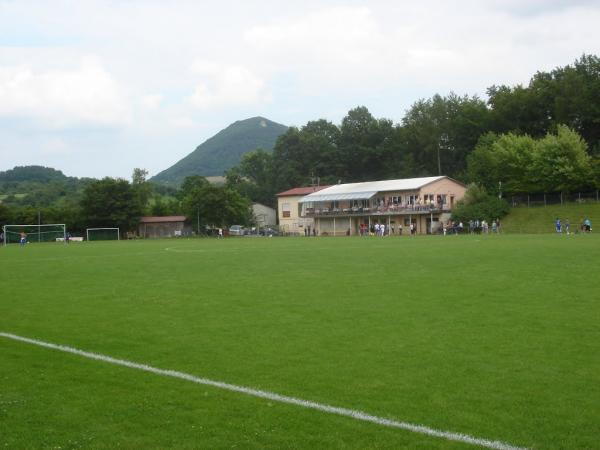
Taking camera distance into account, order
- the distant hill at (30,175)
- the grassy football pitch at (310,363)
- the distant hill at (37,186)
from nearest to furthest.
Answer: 1. the grassy football pitch at (310,363)
2. the distant hill at (37,186)
3. the distant hill at (30,175)

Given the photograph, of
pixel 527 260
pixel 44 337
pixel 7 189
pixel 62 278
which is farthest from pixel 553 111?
pixel 7 189

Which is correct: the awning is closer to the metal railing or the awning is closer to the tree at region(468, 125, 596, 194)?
the metal railing

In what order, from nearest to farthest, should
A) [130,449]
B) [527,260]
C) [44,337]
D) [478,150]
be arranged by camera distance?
1. [130,449]
2. [44,337]
3. [527,260]
4. [478,150]

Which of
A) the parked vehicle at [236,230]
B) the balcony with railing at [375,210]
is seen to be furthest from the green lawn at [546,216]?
the parked vehicle at [236,230]

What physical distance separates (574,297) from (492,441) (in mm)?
8595

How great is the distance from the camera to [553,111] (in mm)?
83938

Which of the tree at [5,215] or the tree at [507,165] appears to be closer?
the tree at [507,165]

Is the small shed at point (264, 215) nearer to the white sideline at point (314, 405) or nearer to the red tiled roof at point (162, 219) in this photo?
the red tiled roof at point (162, 219)

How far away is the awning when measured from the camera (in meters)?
79.7

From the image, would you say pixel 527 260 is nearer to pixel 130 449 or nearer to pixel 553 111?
pixel 130 449

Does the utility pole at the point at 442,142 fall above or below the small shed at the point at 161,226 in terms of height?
above

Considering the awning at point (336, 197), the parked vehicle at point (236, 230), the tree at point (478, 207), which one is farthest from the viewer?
the parked vehicle at point (236, 230)

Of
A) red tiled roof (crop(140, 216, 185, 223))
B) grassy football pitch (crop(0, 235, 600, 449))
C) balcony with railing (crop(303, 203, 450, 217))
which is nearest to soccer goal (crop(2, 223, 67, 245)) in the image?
red tiled roof (crop(140, 216, 185, 223))

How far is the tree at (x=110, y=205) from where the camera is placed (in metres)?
87.5
